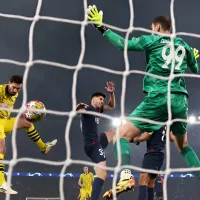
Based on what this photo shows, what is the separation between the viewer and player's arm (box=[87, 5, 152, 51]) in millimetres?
2637

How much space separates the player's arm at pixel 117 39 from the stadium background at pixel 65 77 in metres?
10.4

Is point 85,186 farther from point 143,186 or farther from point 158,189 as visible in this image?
point 143,186

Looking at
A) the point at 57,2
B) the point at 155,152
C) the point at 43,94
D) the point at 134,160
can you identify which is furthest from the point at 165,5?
the point at 155,152

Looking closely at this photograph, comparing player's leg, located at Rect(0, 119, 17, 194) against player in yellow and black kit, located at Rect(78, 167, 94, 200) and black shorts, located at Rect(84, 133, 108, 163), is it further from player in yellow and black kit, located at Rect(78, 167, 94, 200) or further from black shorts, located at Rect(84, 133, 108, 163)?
player in yellow and black kit, located at Rect(78, 167, 94, 200)

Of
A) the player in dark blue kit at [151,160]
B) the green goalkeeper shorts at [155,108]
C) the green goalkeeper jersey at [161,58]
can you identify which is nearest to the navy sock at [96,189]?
the player in dark blue kit at [151,160]

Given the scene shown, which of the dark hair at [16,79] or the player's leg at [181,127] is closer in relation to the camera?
the player's leg at [181,127]

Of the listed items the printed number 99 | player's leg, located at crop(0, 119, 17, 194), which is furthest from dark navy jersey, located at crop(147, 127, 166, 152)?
player's leg, located at crop(0, 119, 17, 194)

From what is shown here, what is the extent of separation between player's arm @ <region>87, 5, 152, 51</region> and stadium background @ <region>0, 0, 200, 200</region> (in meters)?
10.4

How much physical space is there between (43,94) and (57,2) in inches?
260

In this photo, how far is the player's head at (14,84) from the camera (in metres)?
4.16

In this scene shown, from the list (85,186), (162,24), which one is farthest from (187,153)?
(85,186)

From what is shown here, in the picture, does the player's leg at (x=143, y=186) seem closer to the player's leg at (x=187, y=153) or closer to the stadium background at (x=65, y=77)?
the player's leg at (x=187, y=153)

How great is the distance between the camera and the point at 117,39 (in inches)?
106

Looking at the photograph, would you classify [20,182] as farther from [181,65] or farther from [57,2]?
[181,65]
